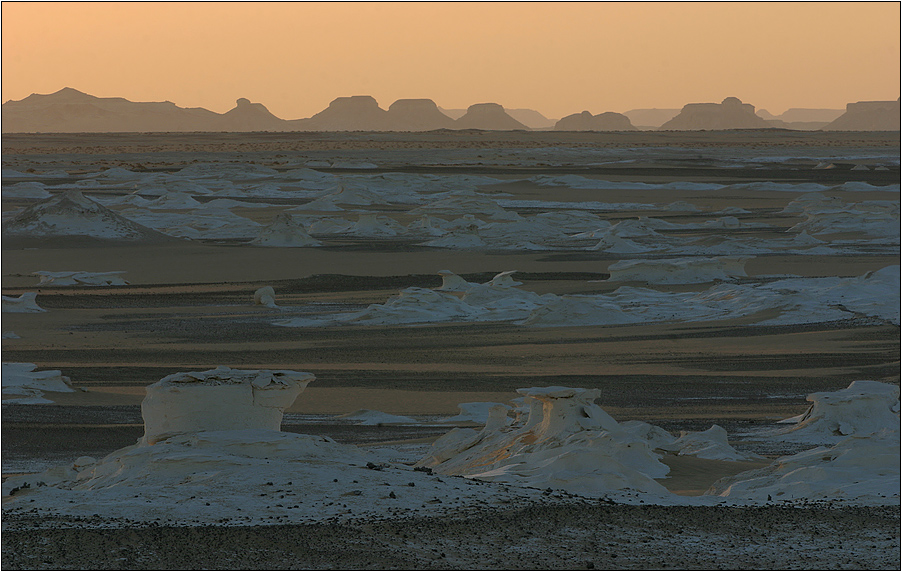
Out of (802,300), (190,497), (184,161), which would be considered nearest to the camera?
(190,497)

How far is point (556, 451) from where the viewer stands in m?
10.4

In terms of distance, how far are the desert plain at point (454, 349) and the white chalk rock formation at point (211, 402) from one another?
5.64ft

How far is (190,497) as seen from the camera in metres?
8.08

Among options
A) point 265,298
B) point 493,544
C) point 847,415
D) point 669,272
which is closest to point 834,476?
point 847,415

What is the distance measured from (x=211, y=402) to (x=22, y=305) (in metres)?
13.5

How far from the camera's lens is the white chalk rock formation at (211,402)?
9.71 m

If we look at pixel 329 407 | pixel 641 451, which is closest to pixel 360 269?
pixel 329 407

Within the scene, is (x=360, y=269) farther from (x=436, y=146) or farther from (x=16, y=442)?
(x=436, y=146)

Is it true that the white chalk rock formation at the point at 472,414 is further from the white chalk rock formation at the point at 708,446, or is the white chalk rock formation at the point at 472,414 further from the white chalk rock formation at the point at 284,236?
the white chalk rock formation at the point at 284,236

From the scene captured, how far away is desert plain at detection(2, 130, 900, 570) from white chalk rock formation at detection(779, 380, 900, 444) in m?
0.58

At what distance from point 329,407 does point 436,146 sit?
109 m

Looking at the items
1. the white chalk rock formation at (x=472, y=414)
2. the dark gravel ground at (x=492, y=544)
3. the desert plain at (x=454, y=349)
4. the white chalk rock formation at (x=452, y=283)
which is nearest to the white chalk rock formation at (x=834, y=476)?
the desert plain at (x=454, y=349)

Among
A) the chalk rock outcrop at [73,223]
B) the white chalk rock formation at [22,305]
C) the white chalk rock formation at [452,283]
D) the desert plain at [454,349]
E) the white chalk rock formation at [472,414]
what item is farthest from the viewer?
the chalk rock outcrop at [73,223]

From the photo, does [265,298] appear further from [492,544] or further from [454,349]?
[492,544]
